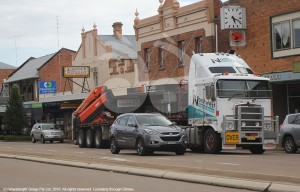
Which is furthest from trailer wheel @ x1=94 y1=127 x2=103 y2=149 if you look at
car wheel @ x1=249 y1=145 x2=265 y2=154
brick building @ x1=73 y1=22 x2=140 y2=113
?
brick building @ x1=73 y1=22 x2=140 y2=113

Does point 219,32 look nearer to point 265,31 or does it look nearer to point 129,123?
point 265,31

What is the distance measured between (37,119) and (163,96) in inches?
1514

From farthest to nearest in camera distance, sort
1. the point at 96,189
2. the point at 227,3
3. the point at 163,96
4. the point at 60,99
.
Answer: the point at 60,99
the point at 227,3
the point at 163,96
the point at 96,189

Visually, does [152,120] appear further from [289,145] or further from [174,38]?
[174,38]

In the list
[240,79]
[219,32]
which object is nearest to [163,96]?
[240,79]

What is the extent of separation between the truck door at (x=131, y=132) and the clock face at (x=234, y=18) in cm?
1161

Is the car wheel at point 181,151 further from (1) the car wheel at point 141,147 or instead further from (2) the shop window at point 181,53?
(2) the shop window at point 181,53

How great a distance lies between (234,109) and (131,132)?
4.34 metres

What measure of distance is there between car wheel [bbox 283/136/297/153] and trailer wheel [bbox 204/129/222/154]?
3.14 meters

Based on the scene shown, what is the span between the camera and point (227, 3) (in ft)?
113

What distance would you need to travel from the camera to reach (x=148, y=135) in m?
22.0

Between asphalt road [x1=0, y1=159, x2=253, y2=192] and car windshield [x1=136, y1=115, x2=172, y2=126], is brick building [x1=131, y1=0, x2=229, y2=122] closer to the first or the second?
car windshield [x1=136, y1=115, x2=172, y2=126]

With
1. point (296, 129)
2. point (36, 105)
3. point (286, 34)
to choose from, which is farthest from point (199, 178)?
point (36, 105)

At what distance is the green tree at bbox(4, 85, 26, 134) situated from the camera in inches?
2359
